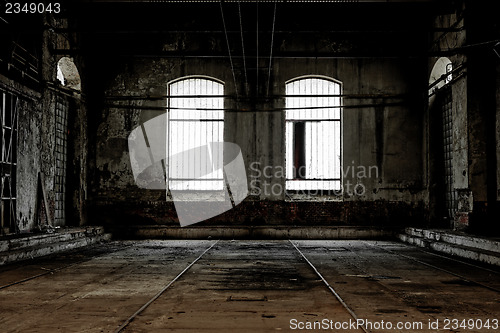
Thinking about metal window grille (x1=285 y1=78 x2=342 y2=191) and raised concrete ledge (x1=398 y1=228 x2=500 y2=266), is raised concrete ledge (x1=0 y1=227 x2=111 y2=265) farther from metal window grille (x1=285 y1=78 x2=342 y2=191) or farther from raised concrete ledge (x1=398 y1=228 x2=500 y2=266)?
Result: raised concrete ledge (x1=398 y1=228 x2=500 y2=266)

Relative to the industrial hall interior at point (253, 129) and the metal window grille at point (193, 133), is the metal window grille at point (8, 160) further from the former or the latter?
the metal window grille at point (193, 133)

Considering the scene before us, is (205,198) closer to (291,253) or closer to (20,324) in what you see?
(291,253)

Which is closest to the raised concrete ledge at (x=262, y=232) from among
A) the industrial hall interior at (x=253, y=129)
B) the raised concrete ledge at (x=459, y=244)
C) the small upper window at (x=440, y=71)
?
the industrial hall interior at (x=253, y=129)

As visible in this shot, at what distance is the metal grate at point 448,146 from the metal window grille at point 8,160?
898 centimetres

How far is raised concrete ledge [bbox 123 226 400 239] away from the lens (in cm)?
1173

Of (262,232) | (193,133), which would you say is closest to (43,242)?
(193,133)

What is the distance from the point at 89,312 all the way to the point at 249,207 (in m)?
8.39

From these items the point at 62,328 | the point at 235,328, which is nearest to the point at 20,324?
the point at 62,328

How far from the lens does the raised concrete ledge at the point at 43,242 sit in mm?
7164

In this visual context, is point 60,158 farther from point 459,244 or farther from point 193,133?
point 459,244

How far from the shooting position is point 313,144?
40.3 ft

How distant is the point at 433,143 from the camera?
38.5ft

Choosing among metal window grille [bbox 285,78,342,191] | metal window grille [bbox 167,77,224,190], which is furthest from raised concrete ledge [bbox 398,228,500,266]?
metal window grille [bbox 167,77,224,190]

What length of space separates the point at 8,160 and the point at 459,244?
8005 mm
